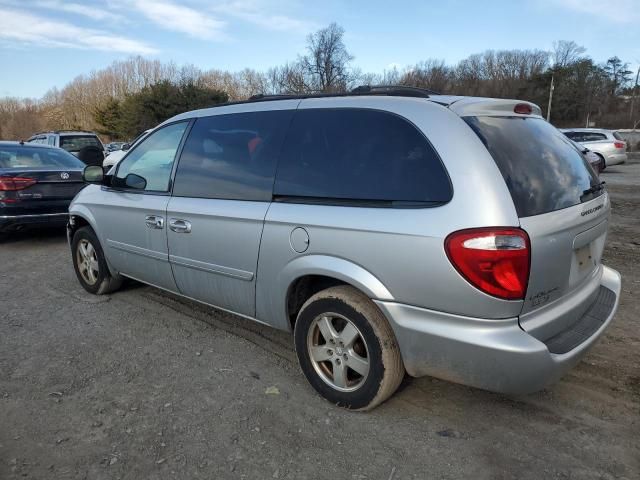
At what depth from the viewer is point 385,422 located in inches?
110

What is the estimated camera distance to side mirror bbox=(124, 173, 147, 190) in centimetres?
419

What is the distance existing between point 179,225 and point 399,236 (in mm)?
1911

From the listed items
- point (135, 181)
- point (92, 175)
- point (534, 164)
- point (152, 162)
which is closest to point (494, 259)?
point (534, 164)

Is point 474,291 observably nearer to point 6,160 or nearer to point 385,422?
point 385,422

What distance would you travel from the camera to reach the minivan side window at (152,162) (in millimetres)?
3996

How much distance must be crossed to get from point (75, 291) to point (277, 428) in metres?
3.46

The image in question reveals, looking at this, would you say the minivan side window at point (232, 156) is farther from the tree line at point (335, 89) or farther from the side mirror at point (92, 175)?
the tree line at point (335, 89)

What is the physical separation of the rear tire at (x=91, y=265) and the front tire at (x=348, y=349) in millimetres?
2682

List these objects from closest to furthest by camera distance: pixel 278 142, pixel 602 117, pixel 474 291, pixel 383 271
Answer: pixel 474 291 → pixel 383 271 → pixel 278 142 → pixel 602 117

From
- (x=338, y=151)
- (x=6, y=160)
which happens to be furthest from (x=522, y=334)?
(x=6, y=160)

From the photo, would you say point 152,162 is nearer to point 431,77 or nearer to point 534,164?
point 534,164

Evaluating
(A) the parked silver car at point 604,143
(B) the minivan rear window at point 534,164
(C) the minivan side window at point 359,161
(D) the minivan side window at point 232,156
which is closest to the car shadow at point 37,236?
(D) the minivan side window at point 232,156

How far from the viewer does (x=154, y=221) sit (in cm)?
394

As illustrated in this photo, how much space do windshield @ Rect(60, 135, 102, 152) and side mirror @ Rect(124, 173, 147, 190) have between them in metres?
12.4
